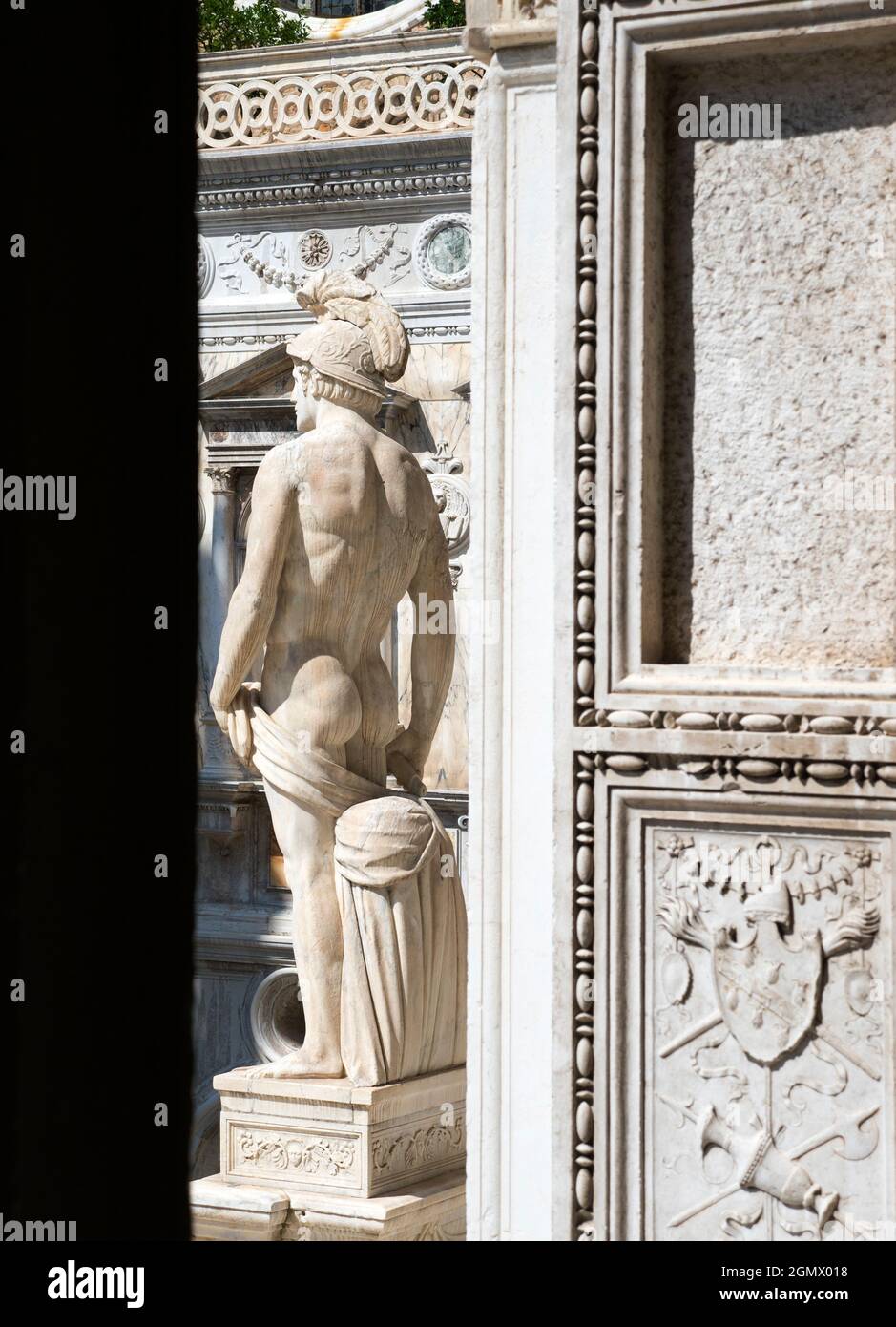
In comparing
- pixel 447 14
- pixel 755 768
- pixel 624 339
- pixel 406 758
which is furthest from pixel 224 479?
pixel 755 768

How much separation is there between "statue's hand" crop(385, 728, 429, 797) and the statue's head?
89 cm

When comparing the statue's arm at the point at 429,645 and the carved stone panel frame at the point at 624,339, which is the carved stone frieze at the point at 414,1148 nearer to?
the statue's arm at the point at 429,645

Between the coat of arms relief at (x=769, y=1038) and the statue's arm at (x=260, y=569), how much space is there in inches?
101

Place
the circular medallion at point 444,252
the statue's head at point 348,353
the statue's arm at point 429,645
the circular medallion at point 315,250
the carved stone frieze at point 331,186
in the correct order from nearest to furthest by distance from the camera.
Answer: the statue's head at point 348,353 < the statue's arm at point 429,645 < the carved stone frieze at point 331,186 < the circular medallion at point 444,252 < the circular medallion at point 315,250

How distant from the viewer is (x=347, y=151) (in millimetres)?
9953

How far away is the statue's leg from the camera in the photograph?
4.75 meters

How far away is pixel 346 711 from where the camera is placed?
483 centimetres

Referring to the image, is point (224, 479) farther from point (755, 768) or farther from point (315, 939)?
point (755, 768)

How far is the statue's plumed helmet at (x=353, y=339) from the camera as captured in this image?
485cm

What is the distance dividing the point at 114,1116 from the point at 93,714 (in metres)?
0.69

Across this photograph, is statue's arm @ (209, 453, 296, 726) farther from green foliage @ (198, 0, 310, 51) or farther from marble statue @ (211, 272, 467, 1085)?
green foliage @ (198, 0, 310, 51)

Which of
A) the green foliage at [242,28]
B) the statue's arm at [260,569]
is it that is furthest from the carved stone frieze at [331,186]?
the statue's arm at [260,569]
